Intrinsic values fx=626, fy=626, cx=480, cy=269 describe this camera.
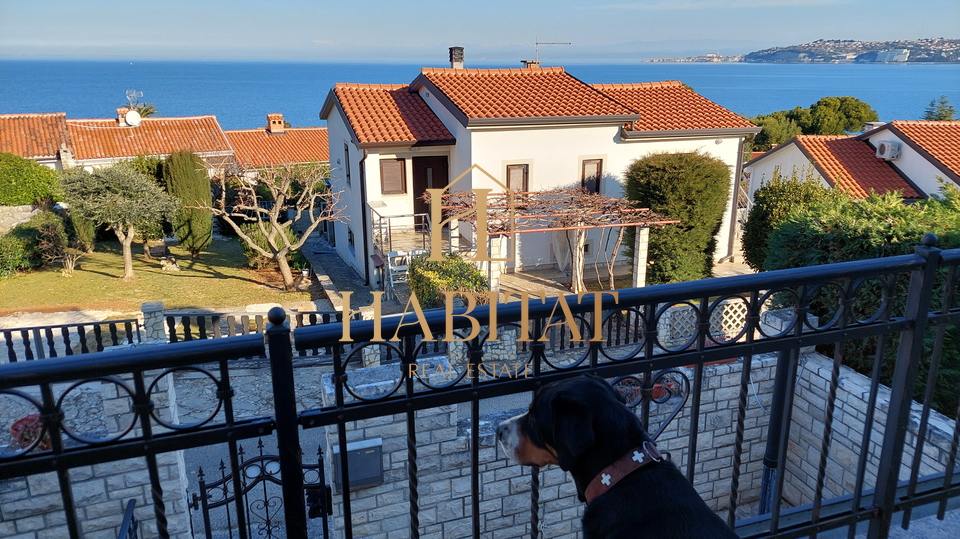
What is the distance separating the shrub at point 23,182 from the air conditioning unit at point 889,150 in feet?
79.9

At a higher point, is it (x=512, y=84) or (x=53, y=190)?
(x=512, y=84)

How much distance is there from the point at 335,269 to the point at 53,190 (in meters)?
10.2

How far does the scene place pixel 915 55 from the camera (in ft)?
338

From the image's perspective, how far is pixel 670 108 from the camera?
56.1 ft

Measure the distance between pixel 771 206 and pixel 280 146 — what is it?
23.1 meters

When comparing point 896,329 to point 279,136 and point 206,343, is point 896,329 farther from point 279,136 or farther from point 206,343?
point 279,136

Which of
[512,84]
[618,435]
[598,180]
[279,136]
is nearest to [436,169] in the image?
[512,84]

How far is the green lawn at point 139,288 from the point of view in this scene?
50.1ft

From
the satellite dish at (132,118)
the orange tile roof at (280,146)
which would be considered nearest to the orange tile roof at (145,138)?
the satellite dish at (132,118)

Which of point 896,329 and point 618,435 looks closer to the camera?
point 618,435

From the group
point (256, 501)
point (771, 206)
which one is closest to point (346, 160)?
point (771, 206)

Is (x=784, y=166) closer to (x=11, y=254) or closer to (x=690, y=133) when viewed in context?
(x=690, y=133)

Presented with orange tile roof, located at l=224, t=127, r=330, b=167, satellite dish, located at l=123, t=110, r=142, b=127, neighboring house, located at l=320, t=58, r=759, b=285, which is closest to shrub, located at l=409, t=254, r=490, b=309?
neighboring house, located at l=320, t=58, r=759, b=285

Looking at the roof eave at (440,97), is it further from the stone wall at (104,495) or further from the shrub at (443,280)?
the stone wall at (104,495)
